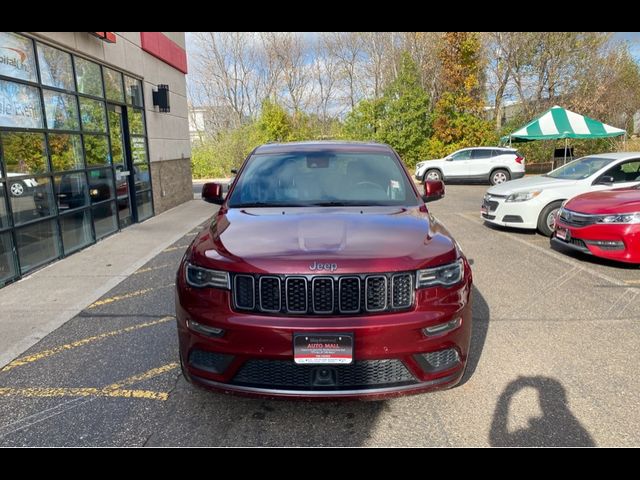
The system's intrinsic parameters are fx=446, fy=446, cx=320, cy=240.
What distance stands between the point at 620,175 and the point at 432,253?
747 centimetres

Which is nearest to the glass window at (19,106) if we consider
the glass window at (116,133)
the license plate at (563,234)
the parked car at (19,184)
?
the parked car at (19,184)

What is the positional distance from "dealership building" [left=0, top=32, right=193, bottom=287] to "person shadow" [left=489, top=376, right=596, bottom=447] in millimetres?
6177

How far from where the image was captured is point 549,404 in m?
2.99

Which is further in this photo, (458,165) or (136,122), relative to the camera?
(458,165)

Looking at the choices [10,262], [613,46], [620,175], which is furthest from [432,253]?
[613,46]

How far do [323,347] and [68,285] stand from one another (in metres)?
4.78

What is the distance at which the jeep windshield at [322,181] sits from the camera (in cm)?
366

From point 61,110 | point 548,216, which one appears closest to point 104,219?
point 61,110

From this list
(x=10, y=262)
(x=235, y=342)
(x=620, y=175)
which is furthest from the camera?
(x=620, y=175)

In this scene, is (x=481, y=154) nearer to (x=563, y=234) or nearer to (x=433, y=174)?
(x=433, y=174)

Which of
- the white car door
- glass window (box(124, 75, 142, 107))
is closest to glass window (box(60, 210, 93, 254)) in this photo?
glass window (box(124, 75, 142, 107))

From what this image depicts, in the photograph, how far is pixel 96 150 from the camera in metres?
8.74
